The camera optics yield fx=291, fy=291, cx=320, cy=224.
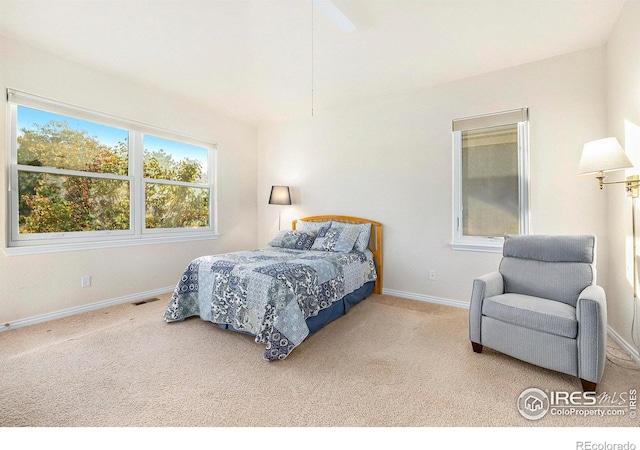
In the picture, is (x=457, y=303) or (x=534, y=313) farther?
(x=457, y=303)

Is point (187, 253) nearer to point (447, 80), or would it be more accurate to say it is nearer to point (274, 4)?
point (274, 4)

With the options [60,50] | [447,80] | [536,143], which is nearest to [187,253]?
[60,50]

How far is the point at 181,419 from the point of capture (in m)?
1.51

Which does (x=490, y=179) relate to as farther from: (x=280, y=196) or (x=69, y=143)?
(x=69, y=143)

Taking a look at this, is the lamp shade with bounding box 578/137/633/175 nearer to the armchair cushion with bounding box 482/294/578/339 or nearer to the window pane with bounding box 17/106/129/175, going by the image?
the armchair cushion with bounding box 482/294/578/339

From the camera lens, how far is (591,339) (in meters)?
1.69

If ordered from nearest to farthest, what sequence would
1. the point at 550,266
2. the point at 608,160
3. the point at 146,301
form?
the point at 608,160
the point at 550,266
the point at 146,301

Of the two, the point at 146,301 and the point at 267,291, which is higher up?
the point at 267,291

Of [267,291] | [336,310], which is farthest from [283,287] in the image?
[336,310]

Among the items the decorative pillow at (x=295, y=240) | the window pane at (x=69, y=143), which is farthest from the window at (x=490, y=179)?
the window pane at (x=69, y=143)

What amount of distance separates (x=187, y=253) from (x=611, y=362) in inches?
177

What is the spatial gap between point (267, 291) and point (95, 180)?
2559mm

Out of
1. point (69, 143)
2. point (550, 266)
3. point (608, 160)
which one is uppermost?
point (69, 143)

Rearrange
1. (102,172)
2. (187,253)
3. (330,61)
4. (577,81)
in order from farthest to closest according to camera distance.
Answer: (187,253) < (102,172) < (330,61) < (577,81)
